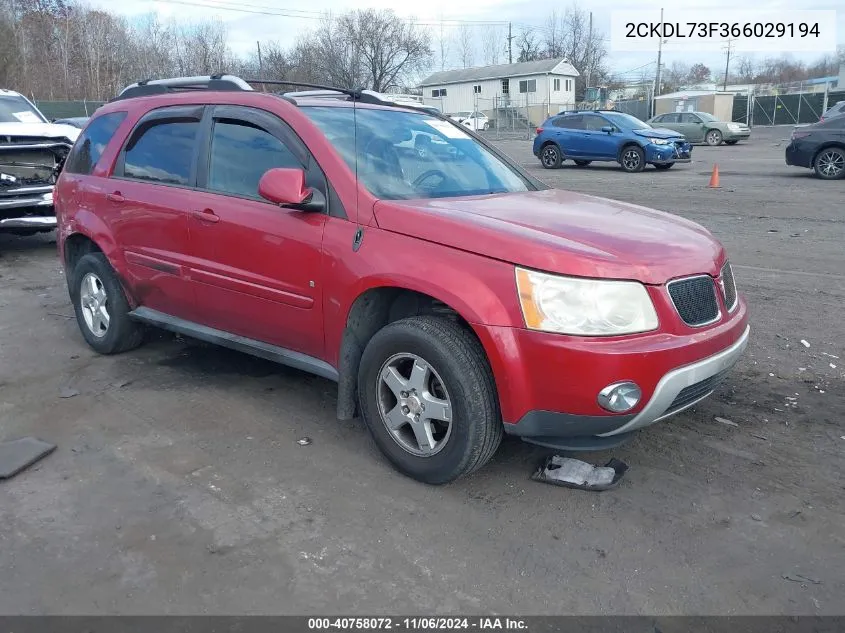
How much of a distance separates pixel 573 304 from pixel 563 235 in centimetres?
40

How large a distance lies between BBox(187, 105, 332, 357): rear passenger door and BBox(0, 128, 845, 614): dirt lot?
599mm

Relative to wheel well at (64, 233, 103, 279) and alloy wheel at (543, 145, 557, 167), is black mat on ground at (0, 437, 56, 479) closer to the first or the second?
wheel well at (64, 233, 103, 279)

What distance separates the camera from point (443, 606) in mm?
2674

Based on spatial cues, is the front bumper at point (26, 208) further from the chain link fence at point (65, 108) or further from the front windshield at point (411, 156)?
the chain link fence at point (65, 108)

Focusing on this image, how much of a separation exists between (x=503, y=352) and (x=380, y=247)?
2.75 ft

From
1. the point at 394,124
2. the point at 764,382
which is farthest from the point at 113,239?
the point at 764,382

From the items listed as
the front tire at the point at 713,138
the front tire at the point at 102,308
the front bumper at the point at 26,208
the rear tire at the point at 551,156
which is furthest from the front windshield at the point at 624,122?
the front tire at the point at 102,308

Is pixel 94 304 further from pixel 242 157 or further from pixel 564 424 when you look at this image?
pixel 564 424

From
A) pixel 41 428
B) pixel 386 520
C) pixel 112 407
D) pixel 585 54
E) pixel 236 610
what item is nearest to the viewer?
pixel 236 610

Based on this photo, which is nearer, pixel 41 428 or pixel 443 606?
pixel 443 606

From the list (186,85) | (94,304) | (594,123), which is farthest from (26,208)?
(594,123)

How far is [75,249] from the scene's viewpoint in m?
5.63

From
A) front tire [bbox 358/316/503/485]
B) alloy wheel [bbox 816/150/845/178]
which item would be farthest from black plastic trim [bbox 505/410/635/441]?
alloy wheel [bbox 816/150/845/178]

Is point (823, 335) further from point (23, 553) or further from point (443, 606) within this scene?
point (23, 553)
